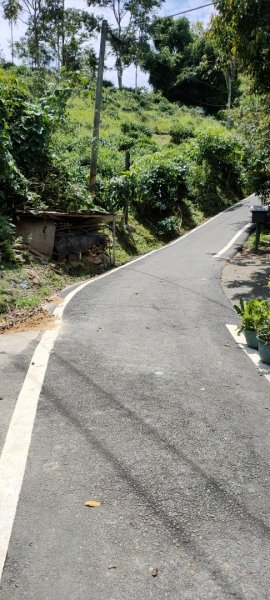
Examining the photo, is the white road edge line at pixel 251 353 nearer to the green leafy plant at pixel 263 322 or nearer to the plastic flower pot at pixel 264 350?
the plastic flower pot at pixel 264 350

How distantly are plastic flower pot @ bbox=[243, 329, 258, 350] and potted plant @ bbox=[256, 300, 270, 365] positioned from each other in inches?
7.9

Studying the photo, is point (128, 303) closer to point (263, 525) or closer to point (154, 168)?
point (263, 525)

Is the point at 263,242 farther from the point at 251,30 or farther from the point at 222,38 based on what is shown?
the point at 251,30

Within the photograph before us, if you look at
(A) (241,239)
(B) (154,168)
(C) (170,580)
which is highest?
(B) (154,168)

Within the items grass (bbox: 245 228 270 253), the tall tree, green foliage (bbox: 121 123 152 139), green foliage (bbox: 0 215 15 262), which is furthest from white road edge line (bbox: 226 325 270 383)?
the tall tree

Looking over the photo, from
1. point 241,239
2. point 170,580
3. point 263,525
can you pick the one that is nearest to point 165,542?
point 170,580

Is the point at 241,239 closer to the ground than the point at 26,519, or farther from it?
farther from it

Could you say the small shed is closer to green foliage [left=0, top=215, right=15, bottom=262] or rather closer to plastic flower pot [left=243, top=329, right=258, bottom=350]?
green foliage [left=0, top=215, right=15, bottom=262]

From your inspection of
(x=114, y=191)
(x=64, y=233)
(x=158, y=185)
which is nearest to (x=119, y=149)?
(x=158, y=185)

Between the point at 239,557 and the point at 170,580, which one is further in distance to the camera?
the point at 239,557

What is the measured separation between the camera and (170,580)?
8.77ft

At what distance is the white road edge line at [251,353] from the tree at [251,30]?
559 cm

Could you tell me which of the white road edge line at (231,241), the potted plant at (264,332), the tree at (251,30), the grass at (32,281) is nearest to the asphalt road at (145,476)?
the potted plant at (264,332)

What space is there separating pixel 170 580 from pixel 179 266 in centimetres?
1219
